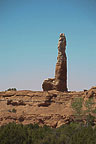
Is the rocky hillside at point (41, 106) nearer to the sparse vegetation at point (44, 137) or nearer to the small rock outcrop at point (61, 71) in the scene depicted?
the small rock outcrop at point (61, 71)

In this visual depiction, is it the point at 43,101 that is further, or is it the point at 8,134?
the point at 43,101

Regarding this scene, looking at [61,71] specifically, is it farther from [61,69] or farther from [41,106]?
[41,106]

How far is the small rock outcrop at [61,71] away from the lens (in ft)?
172

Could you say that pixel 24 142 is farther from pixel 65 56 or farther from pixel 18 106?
pixel 65 56

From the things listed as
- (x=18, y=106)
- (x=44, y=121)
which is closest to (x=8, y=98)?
(x=18, y=106)

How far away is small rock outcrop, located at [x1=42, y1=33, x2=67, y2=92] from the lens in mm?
52562

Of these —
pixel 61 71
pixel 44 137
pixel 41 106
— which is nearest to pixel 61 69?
pixel 61 71

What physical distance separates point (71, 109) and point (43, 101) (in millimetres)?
5897

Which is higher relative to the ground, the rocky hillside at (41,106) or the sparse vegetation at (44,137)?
the rocky hillside at (41,106)

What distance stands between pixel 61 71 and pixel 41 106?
26.3ft

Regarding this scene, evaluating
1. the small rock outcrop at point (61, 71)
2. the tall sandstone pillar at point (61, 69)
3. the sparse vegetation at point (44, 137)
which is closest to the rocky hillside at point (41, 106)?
the small rock outcrop at point (61, 71)

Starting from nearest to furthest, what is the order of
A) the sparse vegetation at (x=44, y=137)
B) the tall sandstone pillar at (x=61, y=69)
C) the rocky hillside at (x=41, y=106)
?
Result: the sparse vegetation at (x=44, y=137), the rocky hillside at (x=41, y=106), the tall sandstone pillar at (x=61, y=69)

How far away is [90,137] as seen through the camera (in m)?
29.8

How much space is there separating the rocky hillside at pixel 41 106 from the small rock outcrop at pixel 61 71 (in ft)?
6.30
